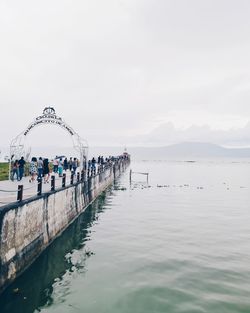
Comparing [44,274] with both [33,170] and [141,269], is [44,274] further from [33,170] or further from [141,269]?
[33,170]

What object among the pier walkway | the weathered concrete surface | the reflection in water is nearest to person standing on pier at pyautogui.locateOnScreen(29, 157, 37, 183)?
the pier walkway

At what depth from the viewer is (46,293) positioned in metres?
9.65

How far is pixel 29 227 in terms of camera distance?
38.2 feet

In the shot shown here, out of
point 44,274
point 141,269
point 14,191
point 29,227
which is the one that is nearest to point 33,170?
point 14,191

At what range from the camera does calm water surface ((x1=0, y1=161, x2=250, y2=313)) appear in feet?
29.2

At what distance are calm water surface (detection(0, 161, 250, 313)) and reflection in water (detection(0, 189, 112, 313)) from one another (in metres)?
0.03

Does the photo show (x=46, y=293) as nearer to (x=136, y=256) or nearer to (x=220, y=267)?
(x=136, y=256)

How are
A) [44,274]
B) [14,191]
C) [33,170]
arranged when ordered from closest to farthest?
1. [44,274]
2. [14,191]
3. [33,170]

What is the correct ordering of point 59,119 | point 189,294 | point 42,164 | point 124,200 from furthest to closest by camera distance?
point 124,200, point 59,119, point 42,164, point 189,294

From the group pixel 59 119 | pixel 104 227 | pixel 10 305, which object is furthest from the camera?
pixel 59 119

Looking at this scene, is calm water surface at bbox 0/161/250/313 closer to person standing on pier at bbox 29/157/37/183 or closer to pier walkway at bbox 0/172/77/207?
pier walkway at bbox 0/172/77/207

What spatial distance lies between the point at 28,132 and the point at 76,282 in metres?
19.7

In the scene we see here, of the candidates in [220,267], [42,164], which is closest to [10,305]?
[220,267]

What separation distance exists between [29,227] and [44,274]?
1887 mm
